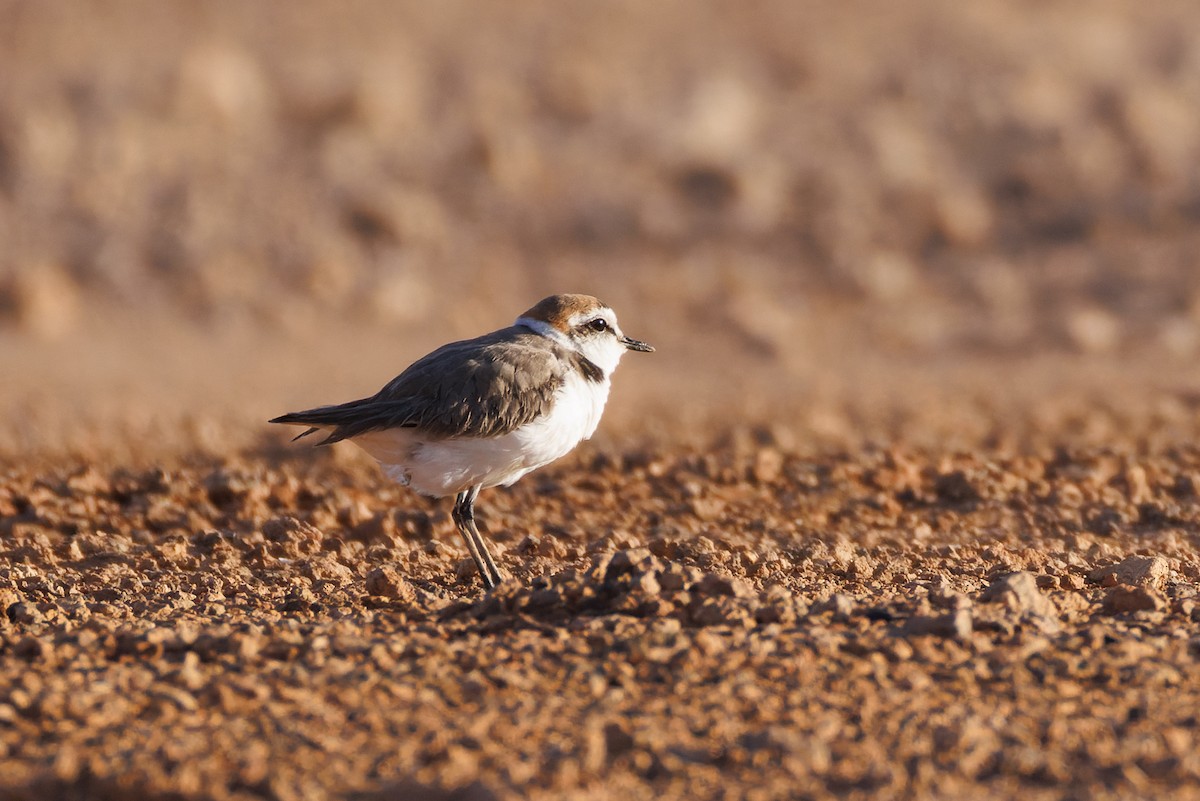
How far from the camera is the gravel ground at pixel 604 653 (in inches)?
170

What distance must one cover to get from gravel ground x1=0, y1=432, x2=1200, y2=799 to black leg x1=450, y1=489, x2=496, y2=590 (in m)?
0.11

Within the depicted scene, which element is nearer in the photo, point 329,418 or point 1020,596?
point 1020,596

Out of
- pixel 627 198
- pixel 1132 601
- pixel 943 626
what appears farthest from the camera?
pixel 627 198

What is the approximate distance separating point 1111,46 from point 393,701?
18.9 metres

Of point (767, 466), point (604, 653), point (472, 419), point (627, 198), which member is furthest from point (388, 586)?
point (627, 198)

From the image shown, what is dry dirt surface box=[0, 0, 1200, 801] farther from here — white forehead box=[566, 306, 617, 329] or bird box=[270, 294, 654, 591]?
white forehead box=[566, 306, 617, 329]

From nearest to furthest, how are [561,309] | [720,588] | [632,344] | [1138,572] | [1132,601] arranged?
[720,588] → [1132,601] → [1138,572] → [561,309] → [632,344]

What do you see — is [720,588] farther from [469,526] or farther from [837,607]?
[469,526]

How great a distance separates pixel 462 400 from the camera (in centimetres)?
681

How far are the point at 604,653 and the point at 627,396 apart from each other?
7514mm

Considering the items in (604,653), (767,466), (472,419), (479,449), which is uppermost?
(767,466)

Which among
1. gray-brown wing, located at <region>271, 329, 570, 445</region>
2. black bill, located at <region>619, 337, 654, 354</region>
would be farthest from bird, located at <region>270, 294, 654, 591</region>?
black bill, located at <region>619, 337, 654, 354</region>

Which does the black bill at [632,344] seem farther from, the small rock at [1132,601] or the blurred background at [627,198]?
the blurred background at [627,198]

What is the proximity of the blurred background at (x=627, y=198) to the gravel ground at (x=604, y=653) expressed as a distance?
12.1ft
